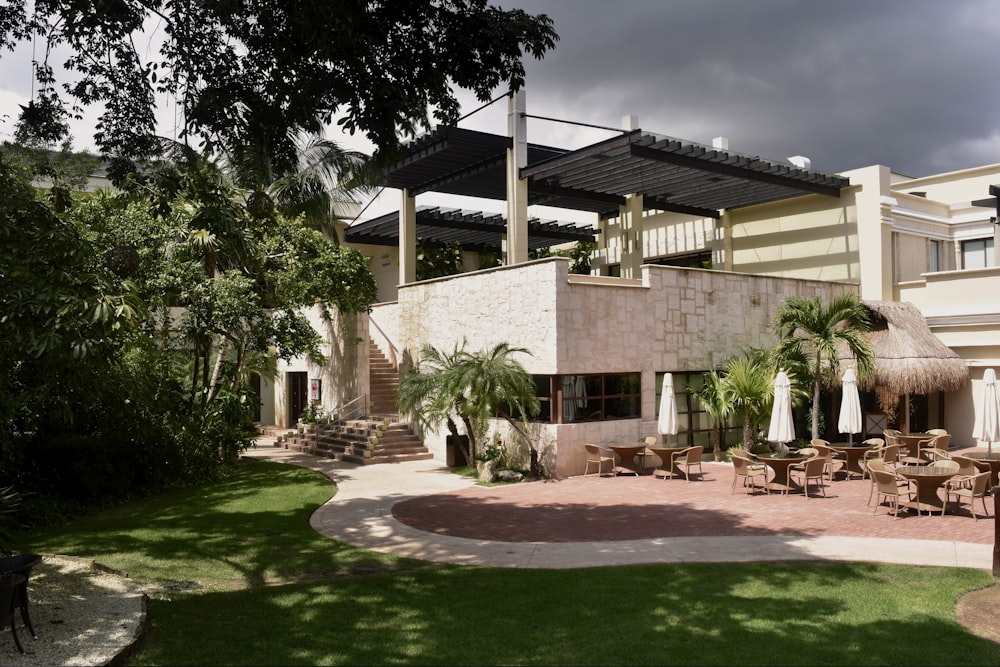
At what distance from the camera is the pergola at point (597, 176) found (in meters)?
20.2

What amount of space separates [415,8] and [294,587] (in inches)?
286

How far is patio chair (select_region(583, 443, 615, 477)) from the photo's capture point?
16.7 metres

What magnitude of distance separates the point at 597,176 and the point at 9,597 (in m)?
19.2

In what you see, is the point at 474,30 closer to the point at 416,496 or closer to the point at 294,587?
the point at 294,587

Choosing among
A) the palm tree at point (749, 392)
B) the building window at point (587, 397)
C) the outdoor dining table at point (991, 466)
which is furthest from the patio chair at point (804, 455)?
the building window at point (587, 397)

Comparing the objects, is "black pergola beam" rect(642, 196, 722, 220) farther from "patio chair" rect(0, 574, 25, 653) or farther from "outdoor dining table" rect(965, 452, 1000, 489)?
"patio chair" rect(0, 574, 25, 653)

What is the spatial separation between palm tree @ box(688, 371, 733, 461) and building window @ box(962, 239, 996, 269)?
35.1ft

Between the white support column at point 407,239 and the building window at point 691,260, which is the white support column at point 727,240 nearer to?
the building window at point 691,260

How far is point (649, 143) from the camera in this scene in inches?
753

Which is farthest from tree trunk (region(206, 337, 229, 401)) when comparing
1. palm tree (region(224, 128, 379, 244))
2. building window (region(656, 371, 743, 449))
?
building window (region(656, 371, 743, 449))

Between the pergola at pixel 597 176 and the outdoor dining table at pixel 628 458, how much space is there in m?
6.94

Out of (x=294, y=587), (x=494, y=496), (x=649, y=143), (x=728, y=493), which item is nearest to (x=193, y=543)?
(x=294, y=587)

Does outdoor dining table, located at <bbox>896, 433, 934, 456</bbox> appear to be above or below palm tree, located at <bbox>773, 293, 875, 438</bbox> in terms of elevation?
below

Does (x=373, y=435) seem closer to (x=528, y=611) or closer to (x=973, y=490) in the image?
(x=528, y=611)
